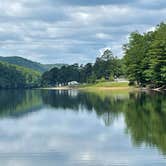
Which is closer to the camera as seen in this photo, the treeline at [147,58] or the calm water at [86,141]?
the calm water at [86,141]

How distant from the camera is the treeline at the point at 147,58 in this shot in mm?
103312

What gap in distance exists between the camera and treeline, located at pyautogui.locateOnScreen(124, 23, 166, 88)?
103m

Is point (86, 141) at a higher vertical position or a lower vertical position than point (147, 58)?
lower

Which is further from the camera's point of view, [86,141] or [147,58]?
[147,58]

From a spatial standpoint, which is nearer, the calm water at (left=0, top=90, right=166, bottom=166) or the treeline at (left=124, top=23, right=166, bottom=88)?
the calm water at (left=0, top=90, right=166, bottom=166)

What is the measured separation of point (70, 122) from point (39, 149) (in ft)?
53.6

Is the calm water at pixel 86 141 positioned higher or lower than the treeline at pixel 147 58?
lower

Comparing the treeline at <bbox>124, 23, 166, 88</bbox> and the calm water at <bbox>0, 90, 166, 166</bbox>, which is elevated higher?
the treeline at <bbox>124, 23, 166, 88</bbox>

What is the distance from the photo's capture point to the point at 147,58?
113125 mm

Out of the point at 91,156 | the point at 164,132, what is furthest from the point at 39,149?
the point at 164,132

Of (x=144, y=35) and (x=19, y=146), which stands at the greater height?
(x=144, y=35)

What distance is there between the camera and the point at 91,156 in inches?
987

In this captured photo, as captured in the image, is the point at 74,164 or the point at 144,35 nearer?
the point at 74,164

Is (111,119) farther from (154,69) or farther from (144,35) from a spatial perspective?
(144,35)
